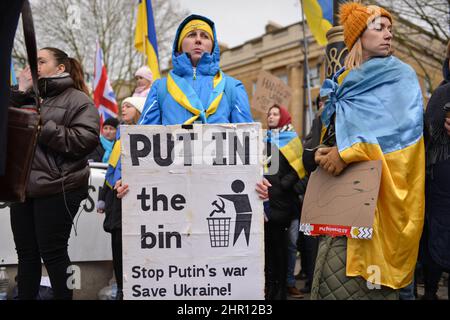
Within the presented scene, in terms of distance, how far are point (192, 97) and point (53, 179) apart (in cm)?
109

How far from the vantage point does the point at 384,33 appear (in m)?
2.54

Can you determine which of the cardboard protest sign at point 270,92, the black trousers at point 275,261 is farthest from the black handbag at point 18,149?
the cardboard protest sign at point 270,92

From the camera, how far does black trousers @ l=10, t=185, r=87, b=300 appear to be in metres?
3.18

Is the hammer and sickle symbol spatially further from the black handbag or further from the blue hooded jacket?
the black handbag

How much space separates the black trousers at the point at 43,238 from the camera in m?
3.18

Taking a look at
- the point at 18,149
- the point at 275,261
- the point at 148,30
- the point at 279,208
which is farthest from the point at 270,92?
the point at 18,149

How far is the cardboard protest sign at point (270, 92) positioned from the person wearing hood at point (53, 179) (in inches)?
189

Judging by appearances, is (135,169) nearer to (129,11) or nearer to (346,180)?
(346,180)

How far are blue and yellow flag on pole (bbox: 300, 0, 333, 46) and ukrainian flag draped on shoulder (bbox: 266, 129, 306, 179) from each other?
3.54 feet

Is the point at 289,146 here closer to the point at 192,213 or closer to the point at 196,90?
the point at 196,90

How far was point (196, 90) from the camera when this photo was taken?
10.0 ft

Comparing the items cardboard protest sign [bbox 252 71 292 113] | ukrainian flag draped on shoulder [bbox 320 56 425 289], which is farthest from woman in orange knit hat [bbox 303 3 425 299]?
cardboard protest sign [bbox 252 71 292 113]

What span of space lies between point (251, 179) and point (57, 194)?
140 centimetres

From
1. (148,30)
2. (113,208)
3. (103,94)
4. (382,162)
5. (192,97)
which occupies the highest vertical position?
(148,30)
